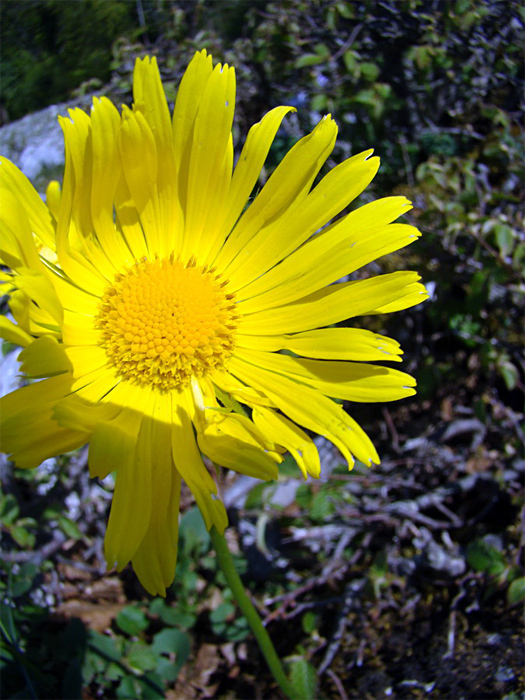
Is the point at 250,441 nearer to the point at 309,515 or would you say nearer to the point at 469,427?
the point at 309,515

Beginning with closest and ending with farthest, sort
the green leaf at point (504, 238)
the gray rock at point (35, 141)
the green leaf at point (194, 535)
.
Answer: the green leaf at point (504, 238), the green leaf at point (194, 535), the gray rock at point (35, 141)

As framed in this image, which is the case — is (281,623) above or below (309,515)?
below

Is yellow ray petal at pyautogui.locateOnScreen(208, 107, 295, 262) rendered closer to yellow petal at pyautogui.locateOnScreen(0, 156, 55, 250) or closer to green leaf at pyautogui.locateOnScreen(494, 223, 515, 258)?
yellow petal at pyautogui.locateOnScreen(0, 156, 55, 250)

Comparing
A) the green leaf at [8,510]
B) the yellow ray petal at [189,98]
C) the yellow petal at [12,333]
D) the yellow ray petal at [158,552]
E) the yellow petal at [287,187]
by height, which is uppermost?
the yellow ray petal at [189,98]

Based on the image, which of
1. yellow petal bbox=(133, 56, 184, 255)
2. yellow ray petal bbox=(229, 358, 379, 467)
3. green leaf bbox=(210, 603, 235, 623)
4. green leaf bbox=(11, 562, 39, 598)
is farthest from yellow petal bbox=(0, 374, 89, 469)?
green leaf bbox=(210, 603, 235, 623)

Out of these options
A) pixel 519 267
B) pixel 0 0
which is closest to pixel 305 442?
pixel 519 267

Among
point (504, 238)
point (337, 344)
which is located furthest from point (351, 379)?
point (504, 238)

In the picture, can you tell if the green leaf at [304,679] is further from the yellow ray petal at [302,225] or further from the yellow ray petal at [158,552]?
the yellow ray petal at [302,225]

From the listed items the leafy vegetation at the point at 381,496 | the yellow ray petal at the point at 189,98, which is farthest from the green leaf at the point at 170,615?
the yellow ray petal at the point at 189,98

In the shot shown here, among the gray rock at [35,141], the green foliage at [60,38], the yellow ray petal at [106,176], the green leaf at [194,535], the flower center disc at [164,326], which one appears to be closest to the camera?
the yellow ray petal at [106,176]
